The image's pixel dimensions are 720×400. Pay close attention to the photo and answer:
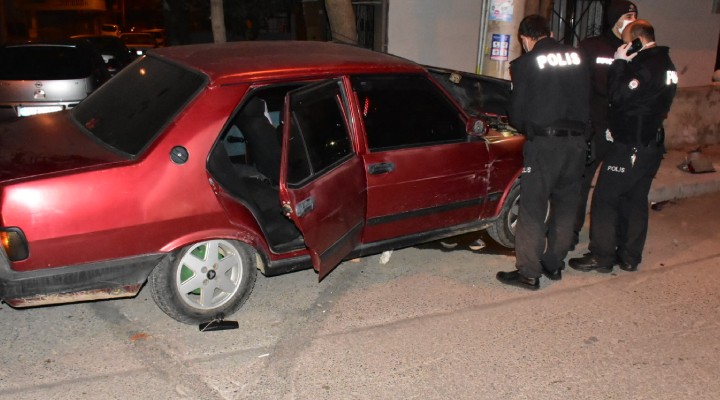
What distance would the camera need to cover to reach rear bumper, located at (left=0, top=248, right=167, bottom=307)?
3.46 metres

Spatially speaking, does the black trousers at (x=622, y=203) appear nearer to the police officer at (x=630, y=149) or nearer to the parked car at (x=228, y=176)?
the police officer at (x=630, y=149)

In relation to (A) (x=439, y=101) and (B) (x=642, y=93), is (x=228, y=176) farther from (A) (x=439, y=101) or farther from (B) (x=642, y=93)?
(B) (x=642, y=93)

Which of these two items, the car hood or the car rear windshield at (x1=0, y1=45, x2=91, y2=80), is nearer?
the car hood

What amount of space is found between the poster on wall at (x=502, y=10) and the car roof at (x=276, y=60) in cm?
194

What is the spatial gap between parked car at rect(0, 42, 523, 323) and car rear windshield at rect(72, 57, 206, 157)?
0.01 m

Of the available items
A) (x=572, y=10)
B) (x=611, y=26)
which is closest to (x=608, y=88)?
(x=611, y=26)

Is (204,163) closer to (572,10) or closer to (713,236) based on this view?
(713,236)

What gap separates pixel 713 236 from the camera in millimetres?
6312

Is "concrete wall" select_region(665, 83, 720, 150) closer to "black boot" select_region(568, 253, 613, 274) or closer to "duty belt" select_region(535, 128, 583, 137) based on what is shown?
"black boot" select_region(568, 253, 613, 274)

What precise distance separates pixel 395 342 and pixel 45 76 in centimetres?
588

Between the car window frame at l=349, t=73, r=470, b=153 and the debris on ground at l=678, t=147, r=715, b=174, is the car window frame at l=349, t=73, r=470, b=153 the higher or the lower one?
the higher one

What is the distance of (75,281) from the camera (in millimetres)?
Answer: 3572

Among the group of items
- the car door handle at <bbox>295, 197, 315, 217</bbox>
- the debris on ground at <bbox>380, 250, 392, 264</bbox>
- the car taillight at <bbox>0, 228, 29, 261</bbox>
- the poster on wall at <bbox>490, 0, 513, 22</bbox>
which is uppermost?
the poster on wall at <bbox>490, 0, 513, 22</bbox>

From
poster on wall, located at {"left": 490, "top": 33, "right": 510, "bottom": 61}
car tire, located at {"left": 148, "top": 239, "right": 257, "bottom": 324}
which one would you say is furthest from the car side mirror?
car tire, located at {"left": 148, "top": 239, "right": 257, "bottom": 324}
